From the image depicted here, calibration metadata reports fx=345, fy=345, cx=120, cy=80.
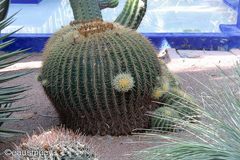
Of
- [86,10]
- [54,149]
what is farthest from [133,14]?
[54,149]

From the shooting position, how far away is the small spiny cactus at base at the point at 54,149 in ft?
6.42

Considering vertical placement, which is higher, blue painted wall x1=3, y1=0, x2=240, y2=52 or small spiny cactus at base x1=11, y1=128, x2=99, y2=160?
small spiny cactus at base x1=11, y1=128, x2=99, y2=160

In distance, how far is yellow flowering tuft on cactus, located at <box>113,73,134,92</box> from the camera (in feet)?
9.16

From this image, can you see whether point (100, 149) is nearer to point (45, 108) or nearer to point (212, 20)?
point (45, 108)

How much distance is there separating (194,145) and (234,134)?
0.26 metres

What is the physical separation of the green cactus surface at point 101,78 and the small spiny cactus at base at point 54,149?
814mm

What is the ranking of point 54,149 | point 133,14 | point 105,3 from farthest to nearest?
1. point 105,3
2. point 133,14
3. point 54,149

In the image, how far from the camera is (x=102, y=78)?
285 centimetres

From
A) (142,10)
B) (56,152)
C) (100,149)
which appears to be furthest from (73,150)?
(142,10)

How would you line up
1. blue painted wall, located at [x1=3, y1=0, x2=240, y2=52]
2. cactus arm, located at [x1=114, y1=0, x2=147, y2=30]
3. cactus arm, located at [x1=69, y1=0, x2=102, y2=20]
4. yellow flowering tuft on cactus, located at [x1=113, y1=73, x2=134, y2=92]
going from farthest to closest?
1. blue painted wall, located at [x1=3, y1=0, x2=240, y2=52]
2. cactus arm, located at [x1=114, y1=0, x2=147, y2=30]
3. cactus arm, located at [x1=69, y1=0, x2=102, y2=20]
4. yellow flowering tuft on cactus, located at [x1=113, y1=73, x2=134, y2=92]

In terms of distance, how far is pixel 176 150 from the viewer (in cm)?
157

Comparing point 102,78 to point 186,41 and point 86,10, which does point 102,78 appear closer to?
point 86,10

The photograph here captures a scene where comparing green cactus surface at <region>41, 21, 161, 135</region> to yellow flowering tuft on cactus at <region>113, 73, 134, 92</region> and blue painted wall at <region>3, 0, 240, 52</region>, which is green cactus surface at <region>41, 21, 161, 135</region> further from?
blue painted wall at <region>3, 0, 240, 52</region>

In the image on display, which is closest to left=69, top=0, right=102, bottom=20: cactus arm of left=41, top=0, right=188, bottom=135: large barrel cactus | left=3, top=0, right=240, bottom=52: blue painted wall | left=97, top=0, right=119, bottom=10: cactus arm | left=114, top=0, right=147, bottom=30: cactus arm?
left=114, top=0, right=147, bottom=30: cactus arm
